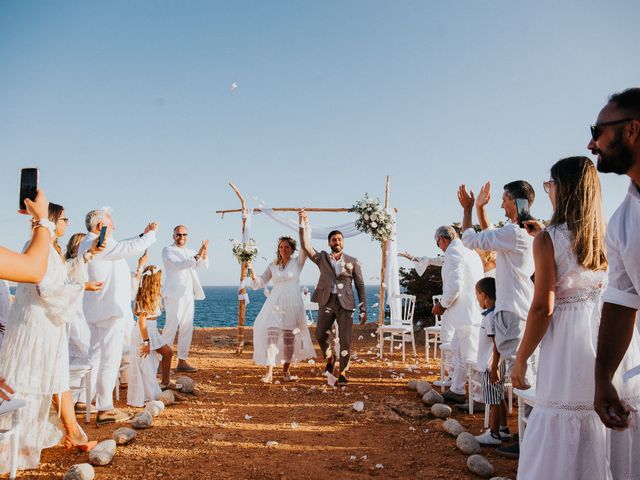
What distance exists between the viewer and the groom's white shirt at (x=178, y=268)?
834 cm

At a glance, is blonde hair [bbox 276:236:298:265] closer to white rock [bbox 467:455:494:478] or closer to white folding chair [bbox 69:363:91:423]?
white folding chair [bbox 69:363:91:423]

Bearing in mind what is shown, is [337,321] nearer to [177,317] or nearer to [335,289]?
[335,289]

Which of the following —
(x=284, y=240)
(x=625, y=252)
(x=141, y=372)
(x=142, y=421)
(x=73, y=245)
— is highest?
(x=284, y=240)

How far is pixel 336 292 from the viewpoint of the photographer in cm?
776

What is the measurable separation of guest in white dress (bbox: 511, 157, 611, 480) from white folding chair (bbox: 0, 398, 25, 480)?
3375 millimetres

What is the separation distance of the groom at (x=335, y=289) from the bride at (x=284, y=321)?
1.22ft

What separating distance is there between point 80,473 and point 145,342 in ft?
7.96

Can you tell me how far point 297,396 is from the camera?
7113 millimetres

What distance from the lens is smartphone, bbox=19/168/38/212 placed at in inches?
113

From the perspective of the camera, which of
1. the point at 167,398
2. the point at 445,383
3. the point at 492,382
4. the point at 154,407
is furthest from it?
the point at 445,383

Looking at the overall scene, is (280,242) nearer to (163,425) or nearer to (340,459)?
(163,425)

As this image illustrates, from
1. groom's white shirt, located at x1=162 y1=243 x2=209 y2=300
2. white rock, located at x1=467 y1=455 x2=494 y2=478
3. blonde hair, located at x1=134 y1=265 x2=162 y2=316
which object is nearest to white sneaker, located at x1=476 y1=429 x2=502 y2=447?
white rock, located at x1=467 y1=455 x2=494 y2=478

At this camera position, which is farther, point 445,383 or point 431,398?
point 445,383

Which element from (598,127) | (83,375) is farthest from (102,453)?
(598,127)
